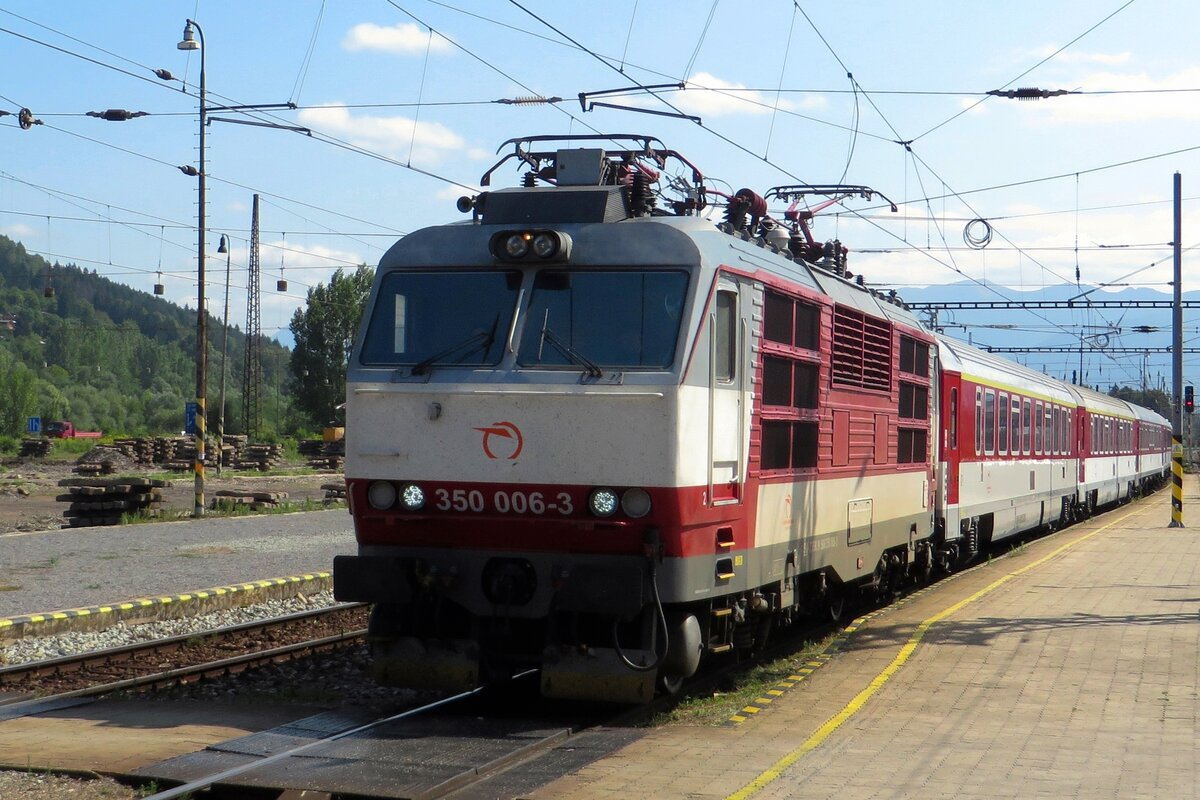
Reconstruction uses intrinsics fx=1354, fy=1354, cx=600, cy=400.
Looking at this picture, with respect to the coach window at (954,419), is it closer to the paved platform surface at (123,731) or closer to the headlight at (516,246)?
the headlight at (516,246)

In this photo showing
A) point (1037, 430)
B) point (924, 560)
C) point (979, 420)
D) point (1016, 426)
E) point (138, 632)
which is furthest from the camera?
point (1037, 430)

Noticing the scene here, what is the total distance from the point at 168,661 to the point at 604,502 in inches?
203

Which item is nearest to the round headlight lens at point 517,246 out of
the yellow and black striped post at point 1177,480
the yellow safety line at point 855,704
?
the yellow safety line at point 855,704

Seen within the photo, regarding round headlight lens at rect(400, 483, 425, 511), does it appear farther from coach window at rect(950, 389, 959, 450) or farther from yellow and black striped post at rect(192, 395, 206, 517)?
yellow and black striped post at rect(192, 395, 206, 517)

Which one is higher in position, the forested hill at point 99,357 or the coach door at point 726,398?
the forested hill at point 99,357

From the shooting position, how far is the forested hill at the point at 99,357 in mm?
101562

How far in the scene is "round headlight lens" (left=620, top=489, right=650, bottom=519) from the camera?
8211mm

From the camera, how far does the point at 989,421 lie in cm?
2066

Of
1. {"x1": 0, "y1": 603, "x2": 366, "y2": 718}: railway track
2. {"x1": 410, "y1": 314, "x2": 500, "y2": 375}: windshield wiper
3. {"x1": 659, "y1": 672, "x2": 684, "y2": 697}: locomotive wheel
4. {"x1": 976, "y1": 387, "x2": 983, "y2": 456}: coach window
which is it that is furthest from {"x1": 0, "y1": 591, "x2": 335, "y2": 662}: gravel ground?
{"x1": 976, "y1": 387, "x2": 983, "y2": 456}: coach window

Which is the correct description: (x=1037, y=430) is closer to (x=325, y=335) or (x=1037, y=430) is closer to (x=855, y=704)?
(x=855, y=704)

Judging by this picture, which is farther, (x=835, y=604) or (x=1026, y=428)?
(x=1026, y=428)

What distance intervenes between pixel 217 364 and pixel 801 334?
392ft

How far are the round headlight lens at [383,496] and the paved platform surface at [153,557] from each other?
6.79 metres

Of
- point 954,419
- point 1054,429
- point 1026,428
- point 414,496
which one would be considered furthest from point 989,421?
point 414,496
